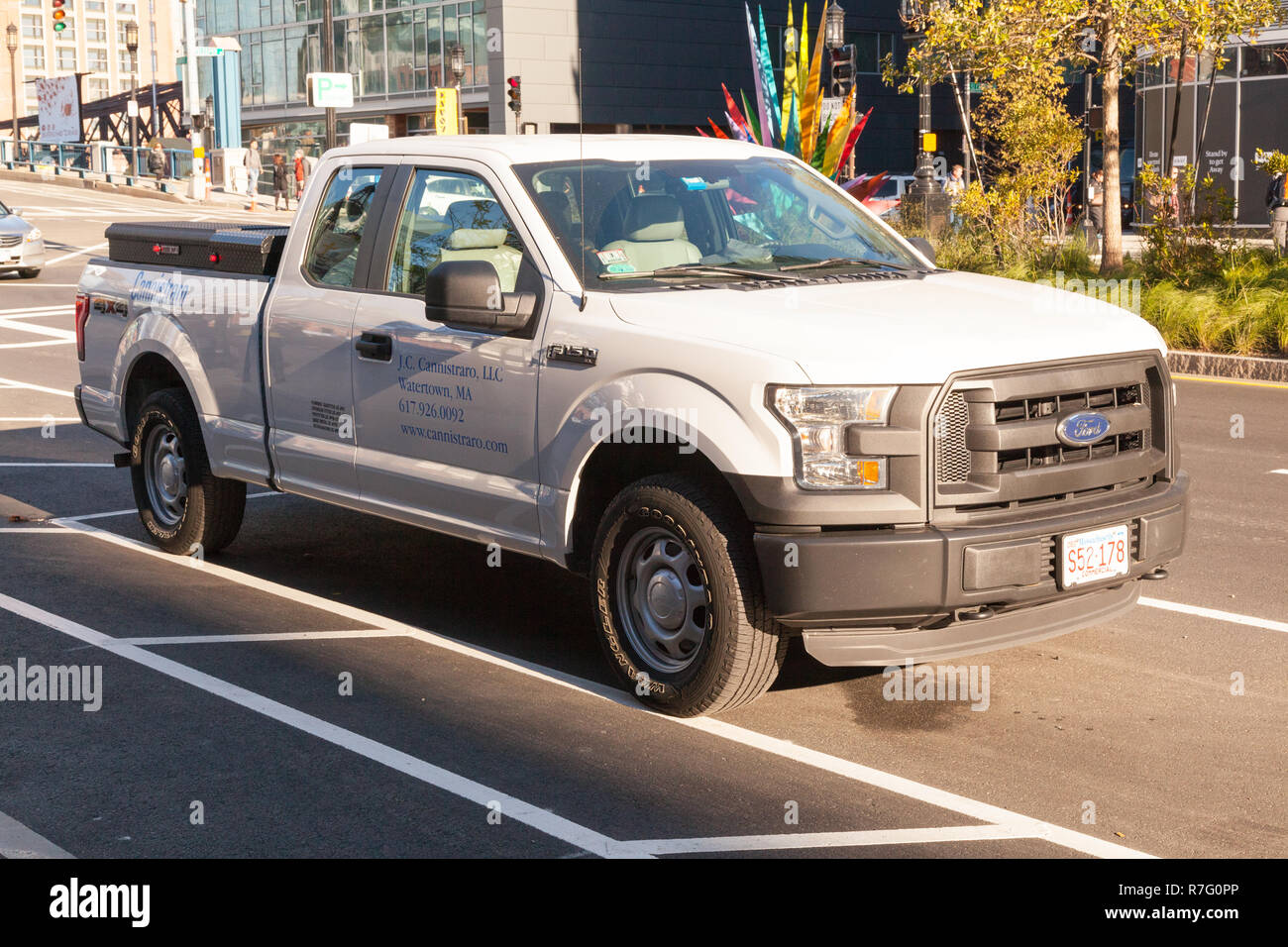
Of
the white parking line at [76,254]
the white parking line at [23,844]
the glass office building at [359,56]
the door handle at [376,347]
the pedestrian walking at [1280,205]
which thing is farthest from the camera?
the glass office building at [359,56]

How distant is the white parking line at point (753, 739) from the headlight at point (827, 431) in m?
0.93

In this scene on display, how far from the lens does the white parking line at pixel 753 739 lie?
15.1 feet

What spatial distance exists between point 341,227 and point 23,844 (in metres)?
3.42

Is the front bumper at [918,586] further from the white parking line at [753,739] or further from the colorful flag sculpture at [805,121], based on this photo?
the colorful flag sculpture at [805,121]

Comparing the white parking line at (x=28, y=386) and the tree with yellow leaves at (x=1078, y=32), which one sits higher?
the tree with yellow leaves at (x=1078, y=32)

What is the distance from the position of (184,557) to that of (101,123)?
82.9 m

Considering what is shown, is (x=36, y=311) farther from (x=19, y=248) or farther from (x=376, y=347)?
(x=376, y=347)

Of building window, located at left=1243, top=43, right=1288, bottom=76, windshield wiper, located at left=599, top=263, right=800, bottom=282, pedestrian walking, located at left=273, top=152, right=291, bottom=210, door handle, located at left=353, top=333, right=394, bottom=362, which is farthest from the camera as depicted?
pedestrian walking, located at left=273, top=152, right=291, bottom=210

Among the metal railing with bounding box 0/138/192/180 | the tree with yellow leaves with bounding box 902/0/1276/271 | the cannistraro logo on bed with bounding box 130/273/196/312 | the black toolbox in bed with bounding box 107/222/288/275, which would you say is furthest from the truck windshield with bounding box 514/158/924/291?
the metal railing with bounding box 0/138/192/180

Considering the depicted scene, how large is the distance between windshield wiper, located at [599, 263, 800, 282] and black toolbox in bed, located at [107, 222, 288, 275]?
89.6 inches

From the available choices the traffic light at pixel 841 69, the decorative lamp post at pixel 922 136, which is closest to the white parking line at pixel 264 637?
the decorative lamp post at pixel 922 136

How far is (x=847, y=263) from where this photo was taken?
21.3 ft

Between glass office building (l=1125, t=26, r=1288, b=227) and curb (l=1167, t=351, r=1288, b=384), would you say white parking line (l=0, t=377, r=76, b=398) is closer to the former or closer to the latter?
curb (l=1167, t=351, r=1288, b=384)

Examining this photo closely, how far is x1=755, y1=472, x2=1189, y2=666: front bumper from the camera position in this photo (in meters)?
5.11
